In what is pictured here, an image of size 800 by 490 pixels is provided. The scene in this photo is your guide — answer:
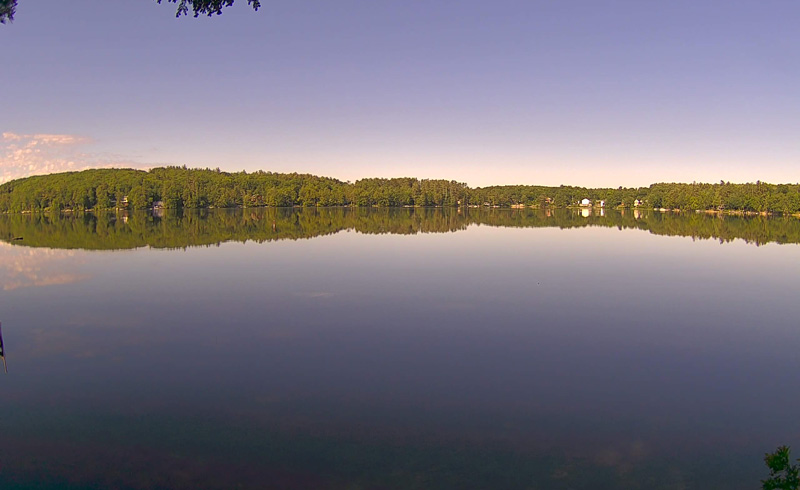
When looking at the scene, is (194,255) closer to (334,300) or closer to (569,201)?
(334,300)

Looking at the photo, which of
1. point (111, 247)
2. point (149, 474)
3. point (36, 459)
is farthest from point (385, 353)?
point (111, 247)

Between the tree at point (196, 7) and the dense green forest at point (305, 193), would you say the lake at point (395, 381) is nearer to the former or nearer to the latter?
the tree at point (196, 7)

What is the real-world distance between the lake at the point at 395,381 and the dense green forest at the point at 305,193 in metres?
101

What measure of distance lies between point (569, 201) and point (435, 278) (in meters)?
154

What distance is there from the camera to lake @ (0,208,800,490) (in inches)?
316

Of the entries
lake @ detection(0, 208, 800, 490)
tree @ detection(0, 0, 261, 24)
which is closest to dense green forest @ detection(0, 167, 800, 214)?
lake @ detection(0, 208, 800, 490)

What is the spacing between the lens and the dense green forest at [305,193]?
111312 mm

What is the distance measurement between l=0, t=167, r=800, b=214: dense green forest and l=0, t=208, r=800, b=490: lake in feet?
332

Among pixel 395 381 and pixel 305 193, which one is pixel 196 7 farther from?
pixel 305 193

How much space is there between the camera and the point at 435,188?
15625 centimetres

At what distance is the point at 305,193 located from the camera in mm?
142500

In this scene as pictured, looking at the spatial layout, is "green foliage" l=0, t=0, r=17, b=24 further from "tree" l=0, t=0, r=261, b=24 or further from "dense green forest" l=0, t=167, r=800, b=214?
"dense green forest" l=0, t=167, r=800, b=214

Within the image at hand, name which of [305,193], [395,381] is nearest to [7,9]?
[395,381]

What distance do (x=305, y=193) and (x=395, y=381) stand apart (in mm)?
134483
